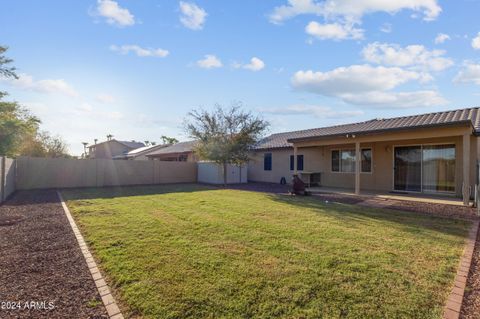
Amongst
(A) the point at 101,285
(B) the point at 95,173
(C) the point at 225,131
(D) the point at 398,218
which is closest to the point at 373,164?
(D) the point at 398,218

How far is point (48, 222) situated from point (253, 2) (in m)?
9.95

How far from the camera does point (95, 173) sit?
17.6 meters

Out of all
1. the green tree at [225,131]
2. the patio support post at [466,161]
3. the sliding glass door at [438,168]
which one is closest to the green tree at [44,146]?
the green tree at [225,131]

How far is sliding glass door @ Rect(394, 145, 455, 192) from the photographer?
1091cm

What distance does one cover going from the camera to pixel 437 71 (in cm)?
1160

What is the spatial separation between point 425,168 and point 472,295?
9994 millimetres

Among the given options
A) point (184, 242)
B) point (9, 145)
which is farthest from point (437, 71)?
point (9, 145)

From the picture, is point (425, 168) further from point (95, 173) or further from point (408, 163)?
point (95, 173)

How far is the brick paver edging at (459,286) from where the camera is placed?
2.76 meters

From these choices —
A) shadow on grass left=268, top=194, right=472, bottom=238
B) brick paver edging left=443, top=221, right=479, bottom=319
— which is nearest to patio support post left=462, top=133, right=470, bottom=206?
shadow on grass left=268, top=194, right=472, bottom=238

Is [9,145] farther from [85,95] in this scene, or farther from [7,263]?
[7,263]

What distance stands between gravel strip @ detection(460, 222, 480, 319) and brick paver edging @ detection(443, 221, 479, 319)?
4cm

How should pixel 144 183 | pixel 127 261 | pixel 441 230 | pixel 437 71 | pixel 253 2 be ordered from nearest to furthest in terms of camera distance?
pixel 127 261 < pixel 441 230 < pixel 253 2 < pixel 437 71 < pixel 144 183

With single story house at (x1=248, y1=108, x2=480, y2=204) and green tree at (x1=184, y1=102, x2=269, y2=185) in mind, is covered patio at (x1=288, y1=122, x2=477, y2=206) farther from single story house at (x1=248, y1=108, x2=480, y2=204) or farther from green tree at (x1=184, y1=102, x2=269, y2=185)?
green tree at (x1=184, y1=102, x2=269, y2=185)
